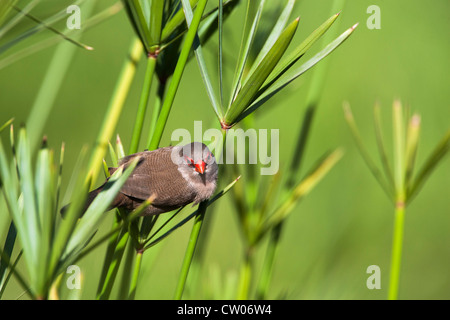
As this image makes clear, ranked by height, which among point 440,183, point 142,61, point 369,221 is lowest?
point 369,221

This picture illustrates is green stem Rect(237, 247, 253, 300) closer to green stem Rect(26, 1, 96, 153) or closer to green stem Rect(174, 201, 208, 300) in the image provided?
green stem Rect(174, 201, 208, 300)

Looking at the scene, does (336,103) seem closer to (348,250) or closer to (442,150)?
(348,250)

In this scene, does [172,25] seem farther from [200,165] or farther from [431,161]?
[431,161]

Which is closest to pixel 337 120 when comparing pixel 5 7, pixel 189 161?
pixel 189 161

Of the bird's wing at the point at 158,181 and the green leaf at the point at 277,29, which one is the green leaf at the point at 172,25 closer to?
the green leaf at the point at 277,29

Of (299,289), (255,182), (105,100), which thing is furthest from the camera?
(105,100)

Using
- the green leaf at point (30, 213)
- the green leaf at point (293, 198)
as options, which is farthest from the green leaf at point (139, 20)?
the green leaf at point (293, 198)

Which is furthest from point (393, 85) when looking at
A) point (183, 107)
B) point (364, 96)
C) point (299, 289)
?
point (299, 289)
